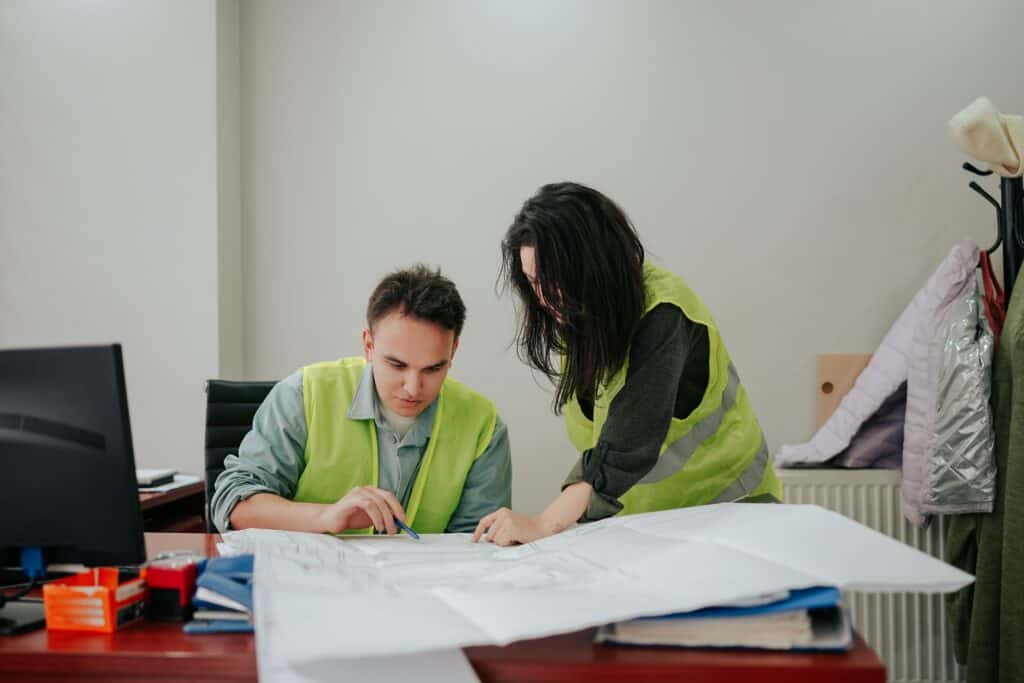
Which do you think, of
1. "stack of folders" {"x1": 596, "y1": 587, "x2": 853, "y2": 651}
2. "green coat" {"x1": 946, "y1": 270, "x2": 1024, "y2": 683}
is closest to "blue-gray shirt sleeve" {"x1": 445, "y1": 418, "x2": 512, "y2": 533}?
"stack of folders" {"x1": 596, "y1": 587, "x2": 853, "y2": 651}

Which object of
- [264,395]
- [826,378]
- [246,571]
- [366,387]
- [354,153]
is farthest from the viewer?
[354,153]

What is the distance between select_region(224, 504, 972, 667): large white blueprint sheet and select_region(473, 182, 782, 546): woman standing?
16 cm

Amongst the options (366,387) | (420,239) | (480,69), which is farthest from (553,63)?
(366,387)

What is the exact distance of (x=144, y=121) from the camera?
8.89ft

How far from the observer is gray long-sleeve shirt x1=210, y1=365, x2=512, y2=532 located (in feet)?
5.20

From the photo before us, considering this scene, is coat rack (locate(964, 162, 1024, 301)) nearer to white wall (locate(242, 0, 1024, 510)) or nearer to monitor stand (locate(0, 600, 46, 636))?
white wall (locate(242, 0, 1024, 510))

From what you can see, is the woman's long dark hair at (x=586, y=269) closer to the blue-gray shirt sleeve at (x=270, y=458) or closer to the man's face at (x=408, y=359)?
the man's face at (x=408, y=359)

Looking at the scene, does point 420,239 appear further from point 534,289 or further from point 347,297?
point 534,289

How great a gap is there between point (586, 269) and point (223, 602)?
688 millimetres

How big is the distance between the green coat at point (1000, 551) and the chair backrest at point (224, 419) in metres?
1.68

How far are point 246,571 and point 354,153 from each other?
200 centimetres

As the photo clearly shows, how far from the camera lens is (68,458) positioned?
948 millimetres

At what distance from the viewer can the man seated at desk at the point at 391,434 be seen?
156 centimetres

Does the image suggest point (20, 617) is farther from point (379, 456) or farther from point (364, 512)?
point (379, 456)
